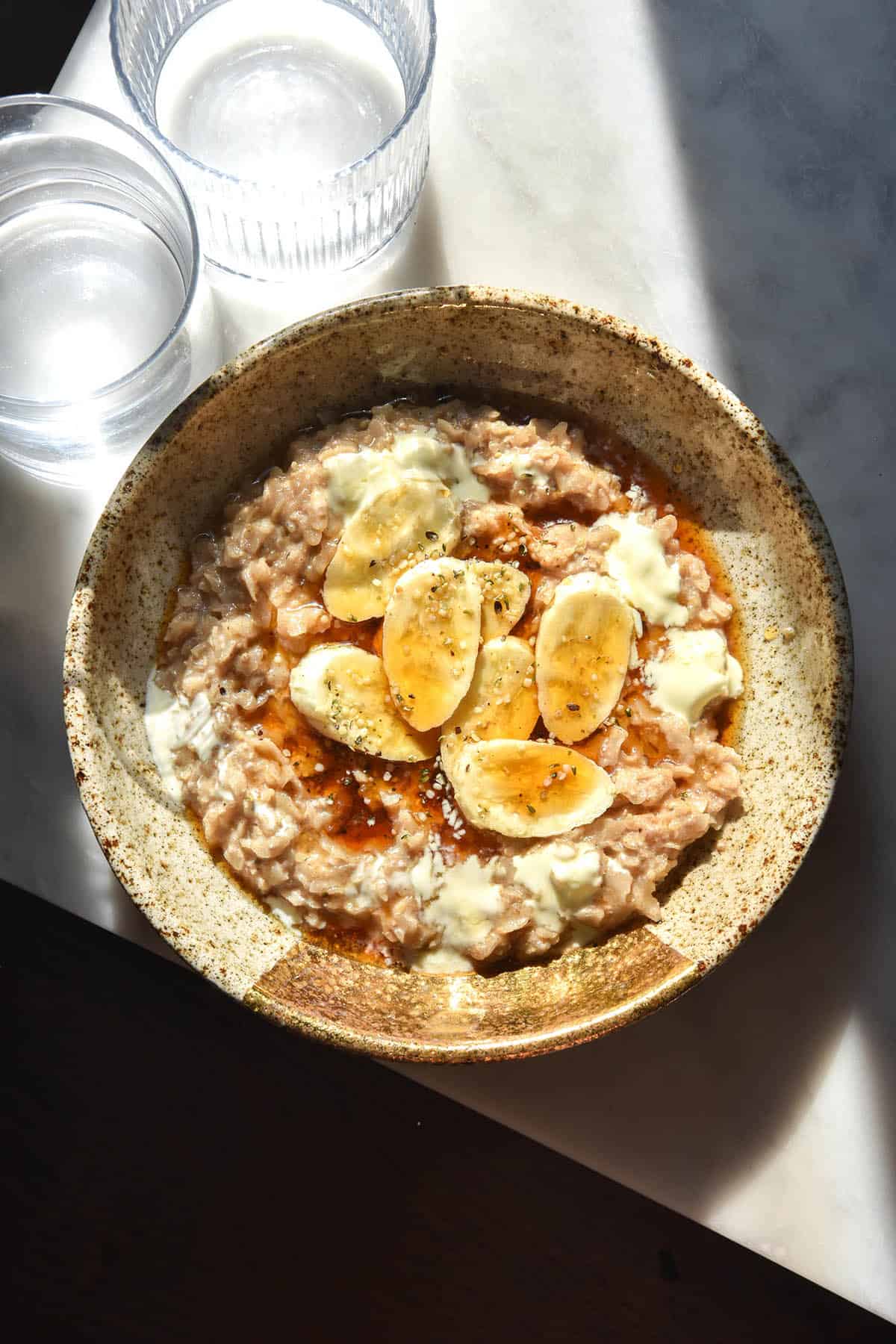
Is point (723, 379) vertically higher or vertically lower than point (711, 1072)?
higher

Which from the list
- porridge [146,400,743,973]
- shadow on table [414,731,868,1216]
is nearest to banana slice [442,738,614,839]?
porridge [146,400,743,973]

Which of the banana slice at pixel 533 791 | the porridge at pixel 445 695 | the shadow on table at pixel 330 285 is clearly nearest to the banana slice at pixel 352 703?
the porridge at pixel 445 695

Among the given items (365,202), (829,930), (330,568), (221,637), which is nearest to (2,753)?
(221,637)

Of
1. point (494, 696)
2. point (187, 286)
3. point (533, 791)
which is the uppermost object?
point (187, 286)

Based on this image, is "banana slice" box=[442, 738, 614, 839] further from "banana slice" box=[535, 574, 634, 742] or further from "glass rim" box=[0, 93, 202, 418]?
"glass rim" box=[0, 93, 202, 418]

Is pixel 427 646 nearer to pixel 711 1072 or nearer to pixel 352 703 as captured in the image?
pixel 352 703

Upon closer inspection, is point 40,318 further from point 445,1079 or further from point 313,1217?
point 313,1217

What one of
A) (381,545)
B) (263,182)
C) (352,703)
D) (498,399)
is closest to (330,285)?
(263,182)
